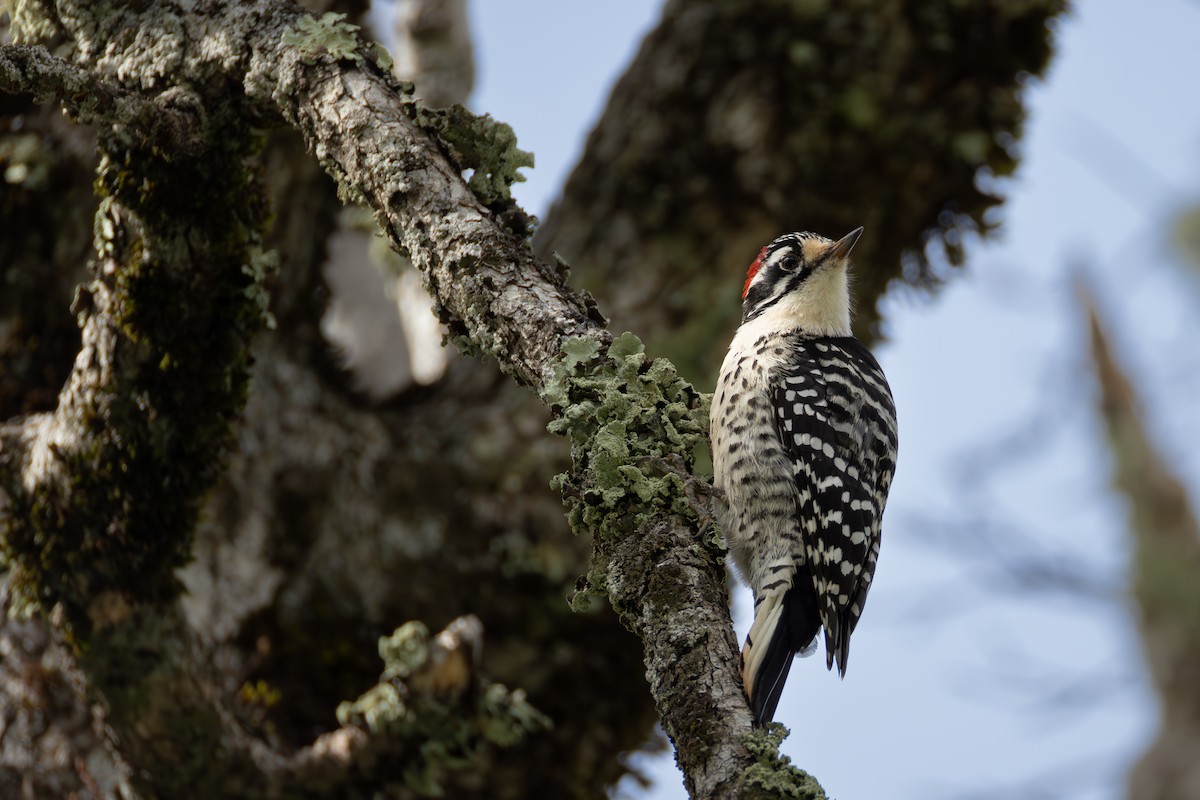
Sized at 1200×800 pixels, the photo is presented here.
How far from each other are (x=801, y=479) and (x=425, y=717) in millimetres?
1447

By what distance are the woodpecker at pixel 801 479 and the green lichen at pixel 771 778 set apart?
1.61m

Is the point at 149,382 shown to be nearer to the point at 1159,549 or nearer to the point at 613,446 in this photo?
the point at 613,446

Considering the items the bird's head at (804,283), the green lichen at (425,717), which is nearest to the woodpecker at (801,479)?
the bird's head at (804,283)

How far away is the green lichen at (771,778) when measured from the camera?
1788 mm

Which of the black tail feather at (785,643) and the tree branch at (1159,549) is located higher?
the tree branch at (1159,549)

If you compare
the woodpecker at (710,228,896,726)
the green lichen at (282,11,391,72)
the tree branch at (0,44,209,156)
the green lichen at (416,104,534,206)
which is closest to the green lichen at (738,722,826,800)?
the green lichen at (416,104,534,206)

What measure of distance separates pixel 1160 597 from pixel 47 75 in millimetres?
11518

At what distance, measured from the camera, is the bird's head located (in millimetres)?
4449

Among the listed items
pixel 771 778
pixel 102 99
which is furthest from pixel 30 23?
pixel 771 778

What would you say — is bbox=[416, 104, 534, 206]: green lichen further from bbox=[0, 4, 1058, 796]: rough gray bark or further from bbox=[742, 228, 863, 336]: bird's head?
bbox=[742, 228, 863, 336]: bird's head

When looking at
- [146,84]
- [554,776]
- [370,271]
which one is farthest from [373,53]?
[370,271]

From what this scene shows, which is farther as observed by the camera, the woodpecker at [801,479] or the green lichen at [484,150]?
the woodpecker at [801,479]

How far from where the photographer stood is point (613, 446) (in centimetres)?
244

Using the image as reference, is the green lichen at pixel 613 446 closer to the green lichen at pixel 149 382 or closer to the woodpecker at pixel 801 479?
the green lichen at pixel 149 382
